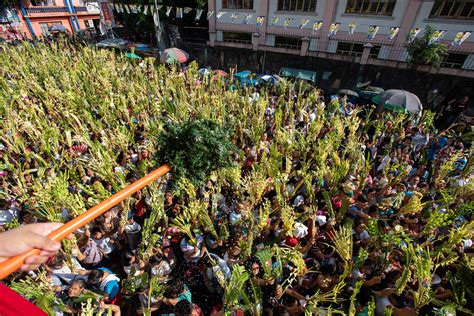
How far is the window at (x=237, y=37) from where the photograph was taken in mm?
17188

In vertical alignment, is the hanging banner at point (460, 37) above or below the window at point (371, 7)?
below

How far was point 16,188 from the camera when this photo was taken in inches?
180

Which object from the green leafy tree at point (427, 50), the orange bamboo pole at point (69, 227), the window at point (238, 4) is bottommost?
the green leafy tree at point (427, 50)

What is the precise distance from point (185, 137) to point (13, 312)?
6.50 feet

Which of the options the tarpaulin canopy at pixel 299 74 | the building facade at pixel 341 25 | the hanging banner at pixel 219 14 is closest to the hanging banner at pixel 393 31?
the building facade at pixel 341 25

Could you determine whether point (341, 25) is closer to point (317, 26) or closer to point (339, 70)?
point (317, 26)

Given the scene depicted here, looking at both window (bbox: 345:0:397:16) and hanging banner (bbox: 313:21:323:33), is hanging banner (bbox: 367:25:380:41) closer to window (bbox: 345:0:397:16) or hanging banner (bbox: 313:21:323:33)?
window (bbox: 345:0:397:16)

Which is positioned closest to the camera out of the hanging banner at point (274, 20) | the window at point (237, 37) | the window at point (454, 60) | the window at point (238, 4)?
the window at point (454, 60)

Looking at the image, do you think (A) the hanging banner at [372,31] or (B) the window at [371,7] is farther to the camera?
(B) the window at [371,7]

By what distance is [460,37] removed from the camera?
10.6 metres

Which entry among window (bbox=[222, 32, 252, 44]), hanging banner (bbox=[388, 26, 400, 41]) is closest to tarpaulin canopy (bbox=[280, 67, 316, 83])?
hanging banner (bbox=[388, 26, 400, 41])

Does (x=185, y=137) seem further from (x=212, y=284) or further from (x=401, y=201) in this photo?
(x=401, y=201)

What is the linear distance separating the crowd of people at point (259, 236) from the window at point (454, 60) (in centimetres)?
795

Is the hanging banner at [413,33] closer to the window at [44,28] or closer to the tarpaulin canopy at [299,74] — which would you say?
the tarpaulin canopy at [299,74]
